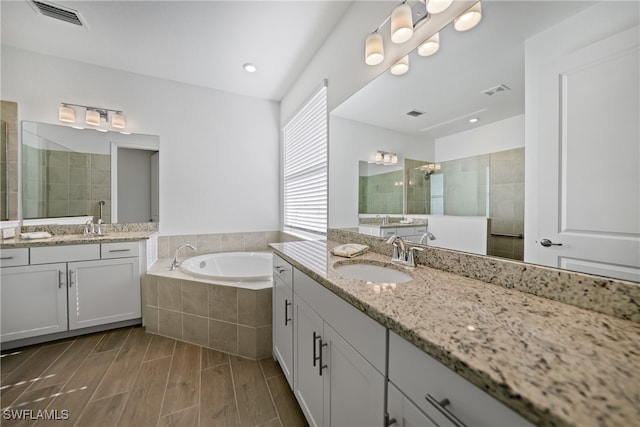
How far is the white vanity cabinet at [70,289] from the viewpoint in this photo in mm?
1884

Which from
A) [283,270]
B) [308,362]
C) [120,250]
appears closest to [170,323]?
[120,250]

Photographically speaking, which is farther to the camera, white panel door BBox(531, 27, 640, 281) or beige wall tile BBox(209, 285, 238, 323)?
beige wall tile BBox(209, 285, 238, 323)

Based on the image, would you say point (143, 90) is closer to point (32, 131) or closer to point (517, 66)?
point (32, 131)

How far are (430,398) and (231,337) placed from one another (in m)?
1.72

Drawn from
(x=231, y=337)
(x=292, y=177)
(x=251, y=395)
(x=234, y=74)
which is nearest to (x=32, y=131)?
(x=234, y=74)

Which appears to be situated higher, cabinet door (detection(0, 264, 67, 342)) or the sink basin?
the sink basin

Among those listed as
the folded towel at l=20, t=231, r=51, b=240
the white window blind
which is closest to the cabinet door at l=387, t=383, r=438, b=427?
the white window blind

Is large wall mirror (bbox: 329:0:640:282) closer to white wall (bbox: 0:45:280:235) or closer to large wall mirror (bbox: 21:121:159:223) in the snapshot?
white wall (bbox: 0:45:280:235)

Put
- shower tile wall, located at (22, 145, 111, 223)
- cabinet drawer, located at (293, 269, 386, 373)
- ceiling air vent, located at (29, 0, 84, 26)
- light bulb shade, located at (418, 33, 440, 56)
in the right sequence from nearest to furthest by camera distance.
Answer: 1. cabinet drawer, located at (293, 269, 386, 373)
2. light bulb shade, located at (418, 33, 440, 56)
3. ceiling air vent, located at (29, 0, 84, 26)
4. shower tile wall, located at (22, 145, 111, 223)

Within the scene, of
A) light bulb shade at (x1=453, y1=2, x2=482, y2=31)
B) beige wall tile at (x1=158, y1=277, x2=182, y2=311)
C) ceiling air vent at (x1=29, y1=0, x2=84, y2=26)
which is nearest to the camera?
light bulb shade at (x1=453, y1=2, x2=482, y2=31)

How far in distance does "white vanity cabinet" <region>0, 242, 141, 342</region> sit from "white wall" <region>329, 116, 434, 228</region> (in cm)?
189

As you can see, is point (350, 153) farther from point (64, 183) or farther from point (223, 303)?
point (64, 183)

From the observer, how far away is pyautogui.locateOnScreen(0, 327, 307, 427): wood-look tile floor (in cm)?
129

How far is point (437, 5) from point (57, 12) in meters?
2.68
